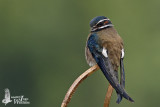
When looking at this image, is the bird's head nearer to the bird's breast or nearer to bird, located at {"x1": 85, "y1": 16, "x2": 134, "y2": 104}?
bird, located at {"x1": 85, "y1": 16, "x2": 134, "y2": 104}

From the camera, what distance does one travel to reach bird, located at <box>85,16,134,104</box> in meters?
5.41

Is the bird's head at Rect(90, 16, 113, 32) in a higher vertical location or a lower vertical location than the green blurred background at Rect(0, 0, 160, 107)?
higher

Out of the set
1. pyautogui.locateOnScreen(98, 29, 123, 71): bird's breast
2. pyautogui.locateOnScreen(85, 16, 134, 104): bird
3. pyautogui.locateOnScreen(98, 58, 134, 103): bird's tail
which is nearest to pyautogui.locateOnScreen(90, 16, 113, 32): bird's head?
pyautogui.locateOnScreen(85, 16, 134, 104): bird

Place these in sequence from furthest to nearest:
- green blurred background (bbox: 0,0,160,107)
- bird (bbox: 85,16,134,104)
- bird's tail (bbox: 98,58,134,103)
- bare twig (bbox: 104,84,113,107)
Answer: green blurred background (bbox: 0,0,160,107), bird (bbox: 85,16,134,104), bird's tail (bbox: 98,58,134,103), bare twig (bbox: 104,84,113,107)

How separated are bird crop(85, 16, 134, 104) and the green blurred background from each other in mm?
16881

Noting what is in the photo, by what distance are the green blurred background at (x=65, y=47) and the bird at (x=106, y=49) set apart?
1688cm

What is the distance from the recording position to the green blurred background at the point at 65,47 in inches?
984

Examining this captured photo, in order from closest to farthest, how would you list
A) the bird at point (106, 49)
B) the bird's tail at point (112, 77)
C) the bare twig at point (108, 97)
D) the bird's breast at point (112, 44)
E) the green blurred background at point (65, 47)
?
the bare twig at point (108, 97) → the bird's tail at point (112, 77) → the bird at point (106, 49) → the bird's breast at point (112, 44) → the green blurred background at point (65, 47)

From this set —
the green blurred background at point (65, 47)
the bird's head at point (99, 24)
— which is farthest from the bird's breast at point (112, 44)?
the green blurred background at point (65, 47)

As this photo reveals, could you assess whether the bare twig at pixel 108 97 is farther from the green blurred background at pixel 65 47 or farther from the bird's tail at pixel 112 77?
the green blurred background at pixel 65 47

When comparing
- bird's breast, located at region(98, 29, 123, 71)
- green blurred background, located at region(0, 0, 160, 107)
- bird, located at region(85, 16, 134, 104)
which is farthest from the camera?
green blurred background, located at region(0, 0, 160, 107)

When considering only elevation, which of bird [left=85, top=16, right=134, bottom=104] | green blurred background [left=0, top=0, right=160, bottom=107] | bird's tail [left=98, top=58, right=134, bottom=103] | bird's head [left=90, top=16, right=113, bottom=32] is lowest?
green blurred background [left=0, top=0, right=160, bottom=107]

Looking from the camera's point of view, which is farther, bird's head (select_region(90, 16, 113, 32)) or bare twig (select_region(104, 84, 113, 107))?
bird's head (select_region(90, 16, 113, 32))

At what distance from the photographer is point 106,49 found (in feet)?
19.3
